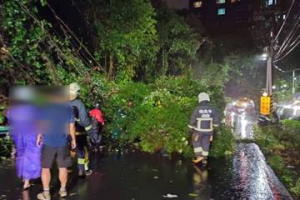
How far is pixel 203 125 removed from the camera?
1012 centimetres

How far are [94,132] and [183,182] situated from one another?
3828 mm

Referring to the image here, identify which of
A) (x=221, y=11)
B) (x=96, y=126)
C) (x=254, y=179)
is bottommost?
(x=254, y=179)

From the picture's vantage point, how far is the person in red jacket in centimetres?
1123

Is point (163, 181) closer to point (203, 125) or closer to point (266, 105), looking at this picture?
point (203, 125)

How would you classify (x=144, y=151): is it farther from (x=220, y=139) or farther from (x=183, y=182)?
(x=183, y=182)

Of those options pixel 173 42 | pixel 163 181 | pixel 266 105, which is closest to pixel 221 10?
pixel 173 42

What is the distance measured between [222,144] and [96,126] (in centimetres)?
330

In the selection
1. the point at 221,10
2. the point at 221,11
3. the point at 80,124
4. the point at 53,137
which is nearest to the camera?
the point at 53,137

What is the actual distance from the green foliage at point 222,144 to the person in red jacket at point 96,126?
2.96m

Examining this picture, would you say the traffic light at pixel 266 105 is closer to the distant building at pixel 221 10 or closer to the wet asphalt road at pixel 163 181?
the wet asphalt road at pixel 163 181

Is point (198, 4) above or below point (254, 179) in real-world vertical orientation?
above

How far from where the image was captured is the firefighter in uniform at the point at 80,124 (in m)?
7.62

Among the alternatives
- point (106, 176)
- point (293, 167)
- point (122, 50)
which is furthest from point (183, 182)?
point (122, 50)

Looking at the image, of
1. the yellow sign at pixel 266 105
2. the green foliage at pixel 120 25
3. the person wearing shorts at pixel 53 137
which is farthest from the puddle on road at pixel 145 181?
the yellow sign at pixel 266 105
